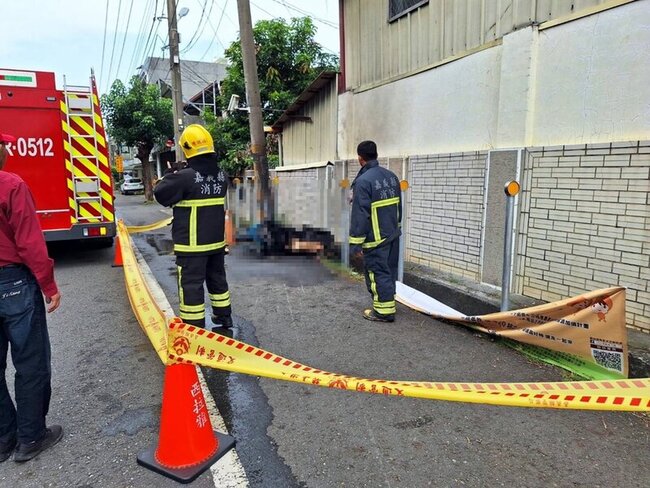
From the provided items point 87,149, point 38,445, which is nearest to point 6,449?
point 38,445

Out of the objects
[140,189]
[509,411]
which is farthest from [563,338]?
[140,189]

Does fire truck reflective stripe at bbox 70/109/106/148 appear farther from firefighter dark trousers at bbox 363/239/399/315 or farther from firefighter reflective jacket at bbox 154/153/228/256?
firefighter dark trousers at bbox 363/239/399/315

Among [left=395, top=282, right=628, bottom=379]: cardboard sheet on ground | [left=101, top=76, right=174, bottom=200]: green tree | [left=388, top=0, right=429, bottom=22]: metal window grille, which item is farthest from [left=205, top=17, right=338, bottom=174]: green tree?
[left=395, top=282, right=628, bottom=379]: cardboard sheet on ground

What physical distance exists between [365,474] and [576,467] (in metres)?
1.17

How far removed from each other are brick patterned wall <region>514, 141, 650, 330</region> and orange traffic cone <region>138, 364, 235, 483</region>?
3.56m

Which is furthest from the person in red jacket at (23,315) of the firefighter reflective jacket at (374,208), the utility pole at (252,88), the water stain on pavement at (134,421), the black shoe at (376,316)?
the utility pole at (252,88)

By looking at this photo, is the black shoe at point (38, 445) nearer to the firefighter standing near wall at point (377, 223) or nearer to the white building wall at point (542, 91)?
the firefighter standing near wall at point (377, 223)

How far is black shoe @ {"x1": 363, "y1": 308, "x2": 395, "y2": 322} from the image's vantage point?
196 inches

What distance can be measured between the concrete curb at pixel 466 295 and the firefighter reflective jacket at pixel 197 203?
2.78 m

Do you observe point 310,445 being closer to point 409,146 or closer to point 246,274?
point 246,274

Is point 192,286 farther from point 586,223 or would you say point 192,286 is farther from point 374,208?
point 586,223

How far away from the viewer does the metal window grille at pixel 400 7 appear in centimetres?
666

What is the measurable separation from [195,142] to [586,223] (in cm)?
361

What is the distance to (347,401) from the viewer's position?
332cm
